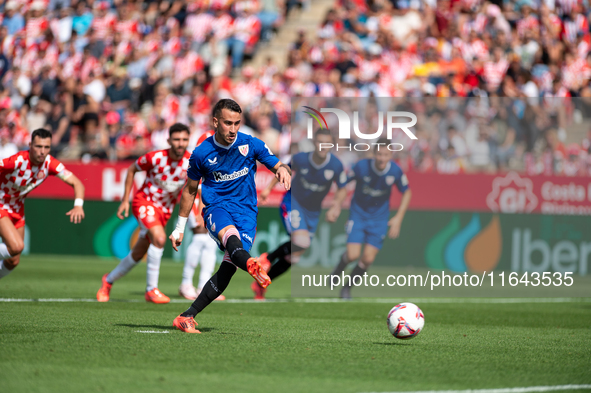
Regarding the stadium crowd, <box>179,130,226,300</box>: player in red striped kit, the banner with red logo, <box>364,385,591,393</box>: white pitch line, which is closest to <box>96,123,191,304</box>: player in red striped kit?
<box>179,130,226,300</box>: player in red striped kit

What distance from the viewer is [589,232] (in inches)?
634

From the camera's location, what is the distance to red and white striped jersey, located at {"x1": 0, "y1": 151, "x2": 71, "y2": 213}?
9.91 m

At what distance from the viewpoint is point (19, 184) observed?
10.1m

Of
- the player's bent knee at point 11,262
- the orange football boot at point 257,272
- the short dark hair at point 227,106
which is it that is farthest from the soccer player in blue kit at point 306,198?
the orange football boot at point 257,272

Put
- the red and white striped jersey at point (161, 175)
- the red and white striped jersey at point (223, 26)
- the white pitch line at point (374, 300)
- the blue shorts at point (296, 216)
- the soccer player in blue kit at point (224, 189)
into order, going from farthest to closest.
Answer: the red and white striped jersey at point (223, 26) → the blue shorts at point (296, 216) → the red and white striped jersey at point (161, 175) → the white pitch line at point (374, 300) → the soccer player in blue kit at point (224, 189)

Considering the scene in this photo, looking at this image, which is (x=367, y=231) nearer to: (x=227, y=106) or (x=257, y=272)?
(x=227, y=106)

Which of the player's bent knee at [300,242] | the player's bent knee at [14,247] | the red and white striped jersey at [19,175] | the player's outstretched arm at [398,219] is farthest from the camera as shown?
the player's outstretched arm at [398,219]

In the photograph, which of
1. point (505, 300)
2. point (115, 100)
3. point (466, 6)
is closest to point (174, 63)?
point (115, 100)

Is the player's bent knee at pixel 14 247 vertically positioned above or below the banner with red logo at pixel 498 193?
below

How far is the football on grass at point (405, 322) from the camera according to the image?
7332 mm

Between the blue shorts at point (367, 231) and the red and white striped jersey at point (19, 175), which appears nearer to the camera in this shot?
the red and white striped jersey at point (19, 175)

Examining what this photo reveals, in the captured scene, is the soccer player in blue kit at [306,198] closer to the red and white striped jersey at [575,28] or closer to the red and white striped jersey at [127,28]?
the red and white striped jersey at [575,28]

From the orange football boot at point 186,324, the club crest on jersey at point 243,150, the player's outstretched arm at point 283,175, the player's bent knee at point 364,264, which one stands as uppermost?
the club crest on jersey at point 243,150

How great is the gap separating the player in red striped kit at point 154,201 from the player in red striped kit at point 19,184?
37.6 inches
